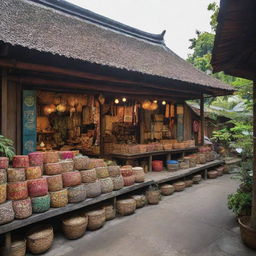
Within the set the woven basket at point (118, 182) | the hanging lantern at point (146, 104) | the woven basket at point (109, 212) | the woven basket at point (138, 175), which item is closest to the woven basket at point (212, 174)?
the hanging lantern at point (146, 104)

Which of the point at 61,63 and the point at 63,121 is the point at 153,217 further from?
the point at 63,121

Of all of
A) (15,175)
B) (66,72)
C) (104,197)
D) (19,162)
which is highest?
(66,72)

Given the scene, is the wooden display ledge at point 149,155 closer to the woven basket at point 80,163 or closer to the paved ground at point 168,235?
the paved ground at point 168,235

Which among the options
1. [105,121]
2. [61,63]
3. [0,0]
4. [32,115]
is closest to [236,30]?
[61,63]

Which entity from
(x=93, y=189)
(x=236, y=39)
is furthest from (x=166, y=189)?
(x=236, y=39)

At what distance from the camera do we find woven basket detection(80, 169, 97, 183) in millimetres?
4051

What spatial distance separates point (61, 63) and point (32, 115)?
139 centimetres

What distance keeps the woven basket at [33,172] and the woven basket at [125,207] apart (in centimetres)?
190

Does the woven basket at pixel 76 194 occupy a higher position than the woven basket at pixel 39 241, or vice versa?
the woven basket at pixel 76 194

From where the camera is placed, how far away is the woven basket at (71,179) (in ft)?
12.4

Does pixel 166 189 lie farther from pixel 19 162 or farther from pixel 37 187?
pixel 19 162

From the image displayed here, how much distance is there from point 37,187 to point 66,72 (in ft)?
8.85

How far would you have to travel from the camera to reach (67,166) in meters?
3.91

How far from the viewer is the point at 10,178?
3.26 metres
